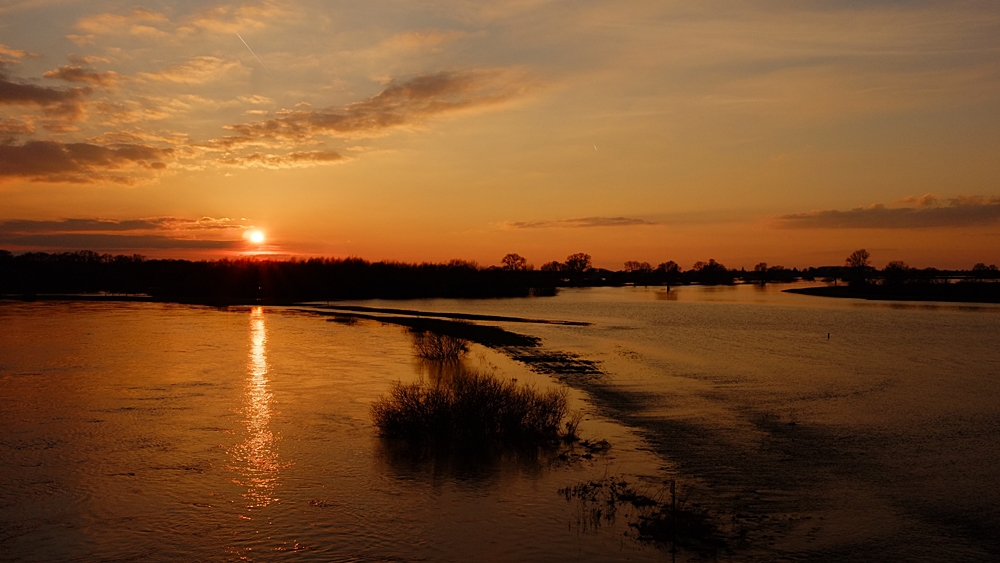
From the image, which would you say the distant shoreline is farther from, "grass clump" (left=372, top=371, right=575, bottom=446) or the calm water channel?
"grass clump" (left=372, top=371, right=575, bottom=446)

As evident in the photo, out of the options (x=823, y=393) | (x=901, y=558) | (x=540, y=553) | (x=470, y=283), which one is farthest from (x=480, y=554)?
(x=470, y=283)

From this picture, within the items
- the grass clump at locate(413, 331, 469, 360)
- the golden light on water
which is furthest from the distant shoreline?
the golden light on water

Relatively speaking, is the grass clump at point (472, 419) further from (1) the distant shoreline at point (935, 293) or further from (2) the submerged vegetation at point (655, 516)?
(1) the distant shoreline at point (935, 293)

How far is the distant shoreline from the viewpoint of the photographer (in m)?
123

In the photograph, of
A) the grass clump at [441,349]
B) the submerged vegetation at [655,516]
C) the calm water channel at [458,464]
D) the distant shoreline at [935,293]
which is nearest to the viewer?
the submerged vegetation at [655,516]

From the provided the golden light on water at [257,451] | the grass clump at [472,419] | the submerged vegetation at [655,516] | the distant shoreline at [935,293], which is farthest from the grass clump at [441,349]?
the distant shoreline at [935,293]

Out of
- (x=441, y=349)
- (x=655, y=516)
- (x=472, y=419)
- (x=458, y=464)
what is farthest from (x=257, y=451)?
(x=441, y=349)

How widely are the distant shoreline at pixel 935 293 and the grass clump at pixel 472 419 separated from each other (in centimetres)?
12393

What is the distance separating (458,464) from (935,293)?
461 ft

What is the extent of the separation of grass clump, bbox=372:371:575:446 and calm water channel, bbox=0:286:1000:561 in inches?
42.2

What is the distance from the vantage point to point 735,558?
12.5 m

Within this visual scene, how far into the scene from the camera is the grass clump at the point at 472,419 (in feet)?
67.2

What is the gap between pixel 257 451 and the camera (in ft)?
64.1

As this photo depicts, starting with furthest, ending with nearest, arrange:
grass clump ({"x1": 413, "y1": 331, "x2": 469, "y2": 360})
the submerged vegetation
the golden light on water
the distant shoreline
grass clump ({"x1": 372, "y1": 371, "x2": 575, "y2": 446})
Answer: the distant shoreline → grass clump ({"x1": 413, "y1": 331, "x2": 469, "y2": 360}) → grass clump ({"x1": 372, "y1": 371, "x2": 575, "y2": 446}) → the golden light on water → the submerged vegetation
